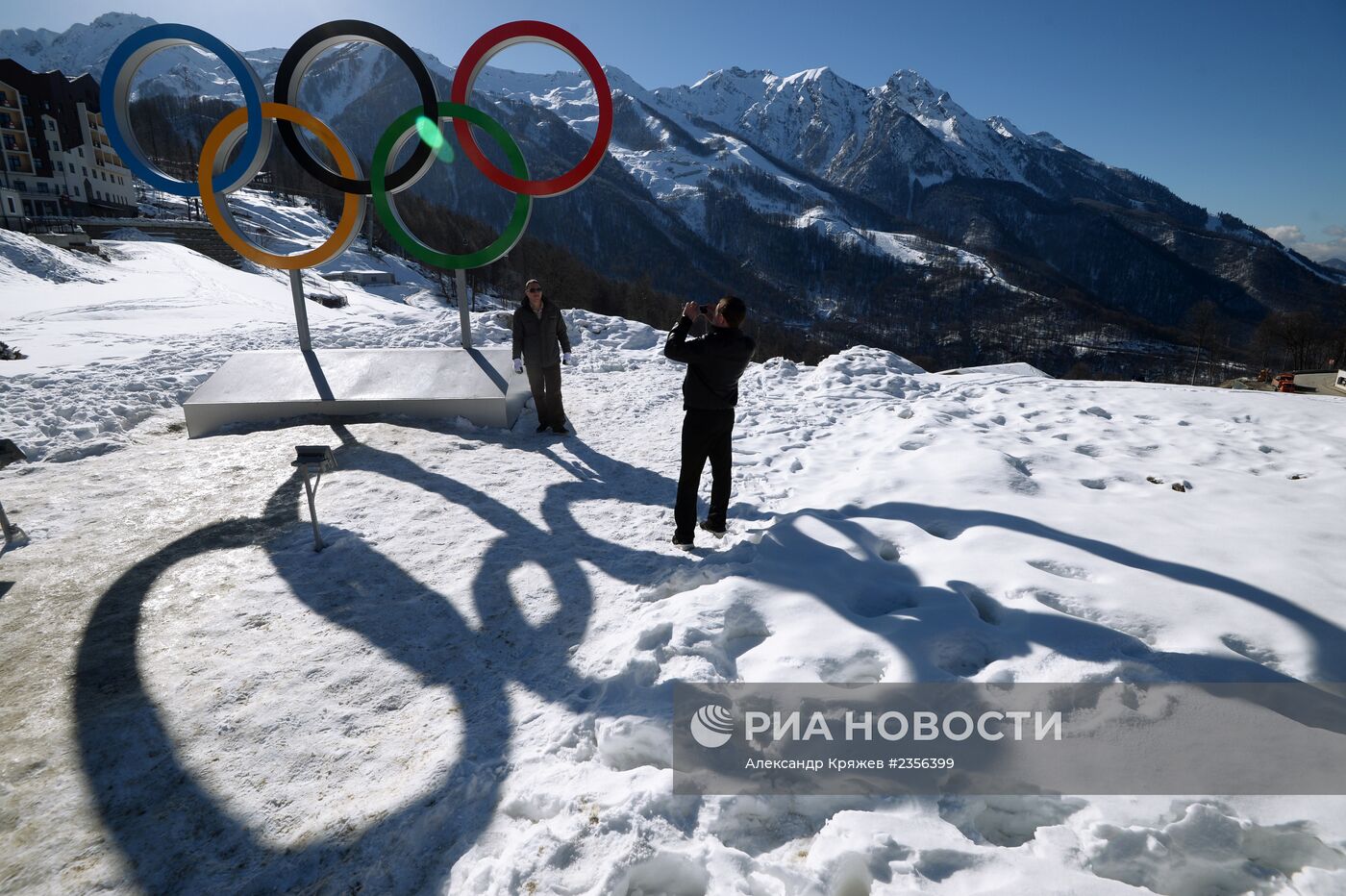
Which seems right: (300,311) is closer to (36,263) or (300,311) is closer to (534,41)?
(534,41)

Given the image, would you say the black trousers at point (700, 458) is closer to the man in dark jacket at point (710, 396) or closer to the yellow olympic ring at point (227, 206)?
the man in dark jacket at point (710, 396)

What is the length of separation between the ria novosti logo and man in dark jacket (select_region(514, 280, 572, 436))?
5.63m

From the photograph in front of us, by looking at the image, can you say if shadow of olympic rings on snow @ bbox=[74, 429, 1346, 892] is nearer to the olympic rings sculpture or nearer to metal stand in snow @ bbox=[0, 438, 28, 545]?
metal stand in snow @ bbox=[0, 438, 28, 545]

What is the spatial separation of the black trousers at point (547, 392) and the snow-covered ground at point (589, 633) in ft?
1.95

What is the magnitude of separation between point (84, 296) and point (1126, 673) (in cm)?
2485

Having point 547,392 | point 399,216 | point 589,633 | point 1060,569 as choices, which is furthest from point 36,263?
point 1060,569

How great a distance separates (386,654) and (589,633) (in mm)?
1271

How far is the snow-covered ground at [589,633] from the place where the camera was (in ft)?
7.81

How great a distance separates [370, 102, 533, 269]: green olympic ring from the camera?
28.2 feet

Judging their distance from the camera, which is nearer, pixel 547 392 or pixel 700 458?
pixel 700 458

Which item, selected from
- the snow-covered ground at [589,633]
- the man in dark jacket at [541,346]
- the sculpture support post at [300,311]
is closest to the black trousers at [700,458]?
the snow-covered ground at [589,633]

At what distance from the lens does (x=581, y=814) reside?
2578 millimetres

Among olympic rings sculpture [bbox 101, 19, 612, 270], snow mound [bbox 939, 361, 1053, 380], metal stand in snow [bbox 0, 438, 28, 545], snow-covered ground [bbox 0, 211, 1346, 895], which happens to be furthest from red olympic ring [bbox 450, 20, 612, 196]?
snow mound [bbox 939, 361, 1053, 380]

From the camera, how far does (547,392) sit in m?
8.23
